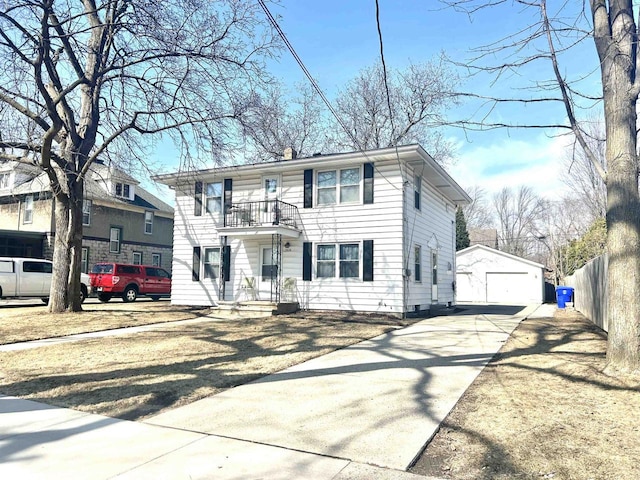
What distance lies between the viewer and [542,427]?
407 centimetres

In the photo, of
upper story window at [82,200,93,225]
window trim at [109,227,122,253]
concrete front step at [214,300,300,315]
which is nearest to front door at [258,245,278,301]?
concrete front step at [214,300,300,315]

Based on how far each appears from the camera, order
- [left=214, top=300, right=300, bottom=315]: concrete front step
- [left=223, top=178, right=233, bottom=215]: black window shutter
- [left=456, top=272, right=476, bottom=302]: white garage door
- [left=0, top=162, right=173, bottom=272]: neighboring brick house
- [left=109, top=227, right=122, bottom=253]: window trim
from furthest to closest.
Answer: [left=456, top=272, right=476, bottom=302]: white garage door, [left=109, top=227, right=122, bottom=253]: window trim, [left=0, top=162, right=173, bottom=272]: neighboring brick house, [left=223, top=178, right=233, bottom=215]: black window shutter, [left=214, top=300, right=300, bottom=315]: concrete front step

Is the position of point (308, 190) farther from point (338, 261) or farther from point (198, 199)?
point (198, 199)

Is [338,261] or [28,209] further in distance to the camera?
[28,209]

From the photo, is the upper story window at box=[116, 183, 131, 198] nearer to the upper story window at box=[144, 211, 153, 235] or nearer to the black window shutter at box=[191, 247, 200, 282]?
the upper story window at box=[144, 211, 153, 235]

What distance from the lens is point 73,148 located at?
13.2 meters

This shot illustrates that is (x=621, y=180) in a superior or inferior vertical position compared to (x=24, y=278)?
superior

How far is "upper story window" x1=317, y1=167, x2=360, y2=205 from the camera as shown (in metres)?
14.5

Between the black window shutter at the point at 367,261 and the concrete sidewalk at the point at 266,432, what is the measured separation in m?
7.30

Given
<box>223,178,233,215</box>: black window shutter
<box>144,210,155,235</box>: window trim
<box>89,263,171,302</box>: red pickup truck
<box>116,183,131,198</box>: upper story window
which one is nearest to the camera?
<box>223,178,233,215</box>: black window shutter

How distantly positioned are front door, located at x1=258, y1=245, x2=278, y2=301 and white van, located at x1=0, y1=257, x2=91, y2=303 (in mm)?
6896

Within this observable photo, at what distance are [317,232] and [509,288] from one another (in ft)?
62.7

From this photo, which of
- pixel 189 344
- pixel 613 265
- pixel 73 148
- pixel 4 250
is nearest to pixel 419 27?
pixel 613 265

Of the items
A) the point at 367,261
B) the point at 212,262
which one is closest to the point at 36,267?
the point at 212,262
